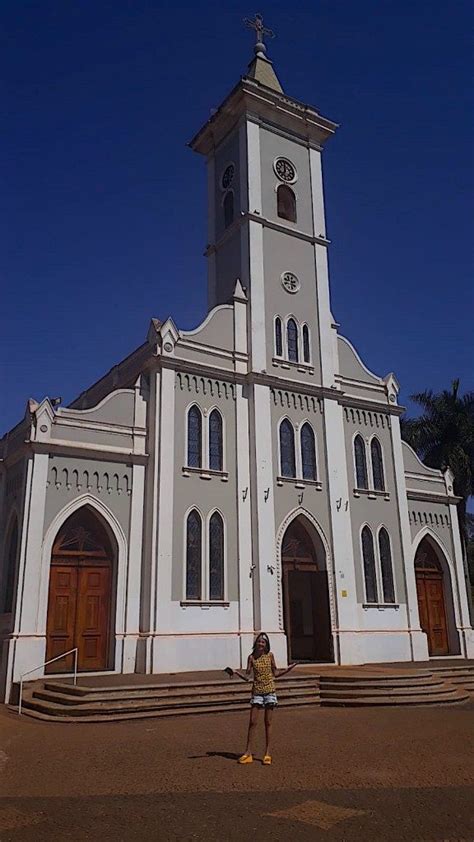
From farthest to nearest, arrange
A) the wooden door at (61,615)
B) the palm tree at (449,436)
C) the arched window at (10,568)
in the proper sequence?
the palm tree at (449,436) → the arched window at (10,568) → the wooden door at (61,615)

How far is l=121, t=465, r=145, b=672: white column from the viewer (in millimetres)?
19531

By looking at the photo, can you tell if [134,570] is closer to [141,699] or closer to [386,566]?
[141,699]

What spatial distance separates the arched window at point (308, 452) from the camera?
24.1 metres

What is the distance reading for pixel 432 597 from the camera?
26953 millimetres

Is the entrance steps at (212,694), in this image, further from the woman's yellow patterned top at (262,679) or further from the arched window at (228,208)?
the arched window at (228,208)

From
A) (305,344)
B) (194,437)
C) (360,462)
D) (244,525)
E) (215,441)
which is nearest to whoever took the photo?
(244,525)

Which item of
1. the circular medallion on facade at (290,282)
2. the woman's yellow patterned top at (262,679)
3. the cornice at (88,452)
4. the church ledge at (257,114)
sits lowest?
the woman's yellow patterned top at (262,679)

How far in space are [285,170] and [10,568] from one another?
18.4 metres

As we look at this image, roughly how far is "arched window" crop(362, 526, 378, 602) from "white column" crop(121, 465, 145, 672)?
27.5ft

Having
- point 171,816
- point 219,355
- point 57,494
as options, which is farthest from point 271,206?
point 171,816

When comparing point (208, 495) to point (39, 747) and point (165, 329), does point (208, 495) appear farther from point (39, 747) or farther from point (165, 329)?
point (39, 747)

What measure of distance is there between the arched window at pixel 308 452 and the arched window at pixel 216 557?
12.9ft

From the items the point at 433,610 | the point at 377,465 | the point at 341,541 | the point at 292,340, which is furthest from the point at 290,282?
the point at 433,610

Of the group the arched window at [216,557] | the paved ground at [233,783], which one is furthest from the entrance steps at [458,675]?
the arched window at [216,557]
